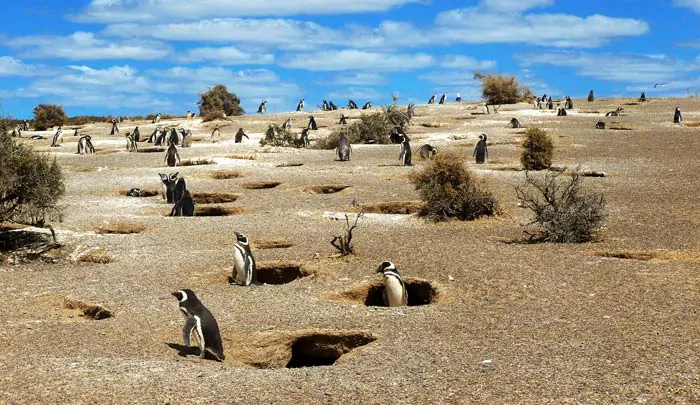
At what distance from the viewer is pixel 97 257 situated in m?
13.4

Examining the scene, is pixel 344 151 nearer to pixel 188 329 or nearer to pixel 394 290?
pixel 394 290

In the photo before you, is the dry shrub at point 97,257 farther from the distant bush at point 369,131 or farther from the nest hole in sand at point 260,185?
the distant bush at point 369,131

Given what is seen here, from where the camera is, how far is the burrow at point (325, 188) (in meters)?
20.6

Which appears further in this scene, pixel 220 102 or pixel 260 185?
pixel 220 102

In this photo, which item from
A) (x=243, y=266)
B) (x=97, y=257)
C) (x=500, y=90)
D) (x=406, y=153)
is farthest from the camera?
(x=500, y=90)

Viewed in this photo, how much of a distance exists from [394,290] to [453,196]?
5697mm

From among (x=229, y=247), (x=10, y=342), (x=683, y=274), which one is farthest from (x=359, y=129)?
(x=10, y=342)

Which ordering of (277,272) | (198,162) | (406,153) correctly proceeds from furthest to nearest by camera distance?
(198,162)
(406,153)
(277,272)

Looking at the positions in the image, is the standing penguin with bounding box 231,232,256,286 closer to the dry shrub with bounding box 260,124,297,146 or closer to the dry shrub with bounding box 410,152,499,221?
the dry shrub with bounding box 410,152,499,221

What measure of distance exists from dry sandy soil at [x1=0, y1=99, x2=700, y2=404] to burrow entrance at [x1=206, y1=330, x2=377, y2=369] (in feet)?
0.07

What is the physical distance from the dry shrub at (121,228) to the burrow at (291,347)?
7.27 m

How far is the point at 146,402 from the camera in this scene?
21.7 feet

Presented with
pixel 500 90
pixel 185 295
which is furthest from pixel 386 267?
pixel 500 90

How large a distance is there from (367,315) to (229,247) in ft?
16.0
